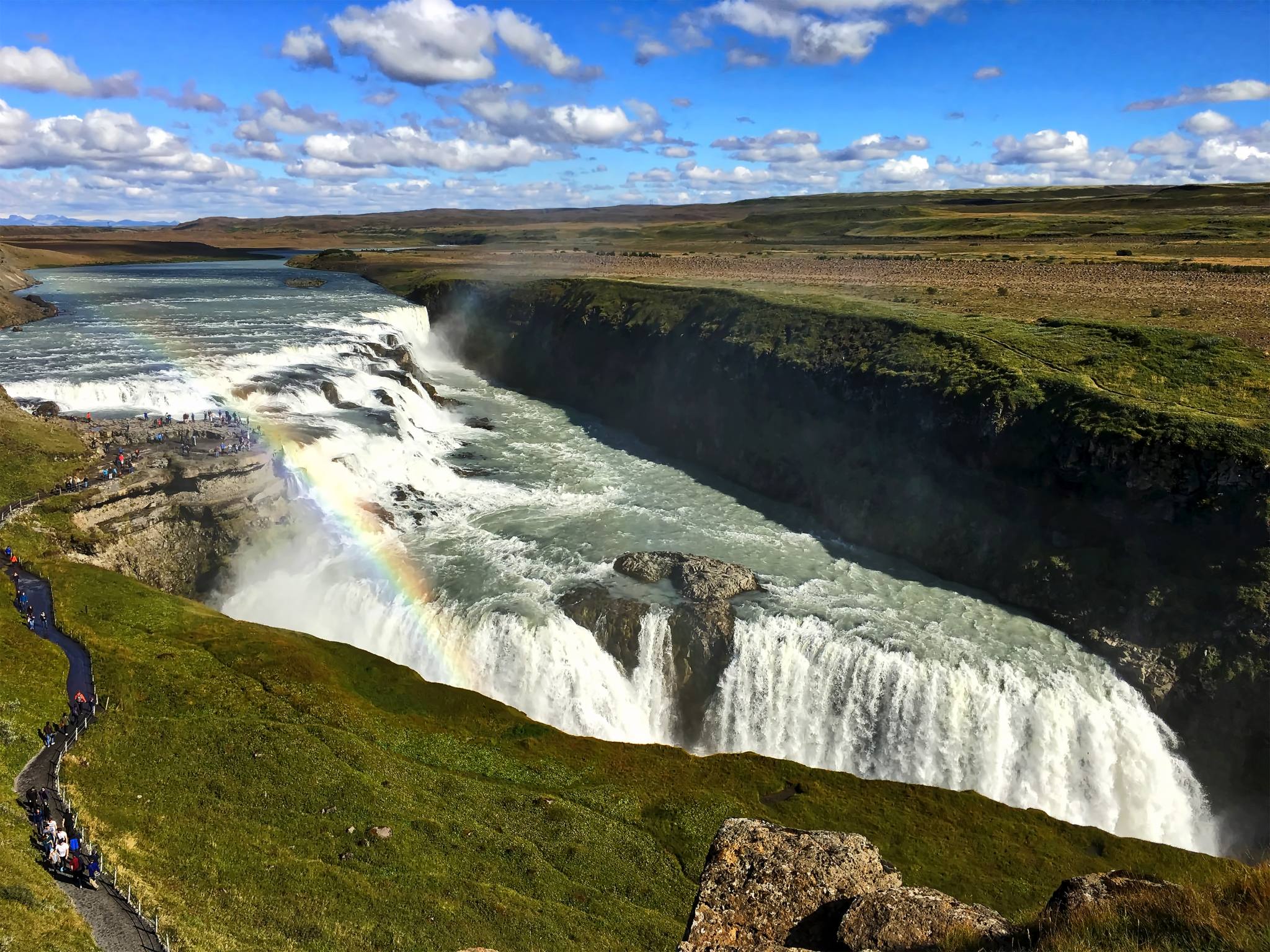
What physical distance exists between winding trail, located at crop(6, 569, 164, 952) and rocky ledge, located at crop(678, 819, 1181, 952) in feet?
44.6

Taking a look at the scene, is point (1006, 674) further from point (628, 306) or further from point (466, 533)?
point (628, 306)

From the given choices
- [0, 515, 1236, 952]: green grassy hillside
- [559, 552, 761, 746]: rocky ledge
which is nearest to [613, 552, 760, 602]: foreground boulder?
[559, 552, 761, 746]: rocky ledge

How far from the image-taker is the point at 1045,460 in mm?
45219

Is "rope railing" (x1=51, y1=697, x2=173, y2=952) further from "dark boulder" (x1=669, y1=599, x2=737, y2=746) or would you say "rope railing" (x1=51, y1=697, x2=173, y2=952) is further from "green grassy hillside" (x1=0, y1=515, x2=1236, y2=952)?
"dark boulder" (x1=669, y1=599, x2=737, y2=746)

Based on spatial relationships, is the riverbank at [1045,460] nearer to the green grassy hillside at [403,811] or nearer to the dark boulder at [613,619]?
the green grassy hillside at [403,811]

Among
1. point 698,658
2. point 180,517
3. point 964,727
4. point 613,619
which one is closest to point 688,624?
point 698,658

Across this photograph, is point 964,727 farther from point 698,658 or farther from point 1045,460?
point 1045,460

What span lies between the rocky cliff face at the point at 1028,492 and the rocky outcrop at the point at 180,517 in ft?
118

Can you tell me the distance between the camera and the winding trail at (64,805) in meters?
17.5

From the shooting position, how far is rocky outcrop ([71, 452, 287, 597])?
4156 cm

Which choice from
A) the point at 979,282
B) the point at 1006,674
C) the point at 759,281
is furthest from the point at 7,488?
the point at 979,282

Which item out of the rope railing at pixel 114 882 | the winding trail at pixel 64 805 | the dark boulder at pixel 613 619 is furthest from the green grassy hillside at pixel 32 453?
the dark boulder at pixel 613 619

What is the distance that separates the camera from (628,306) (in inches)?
3538

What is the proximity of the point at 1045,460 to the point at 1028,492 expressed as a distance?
7.03 feet
